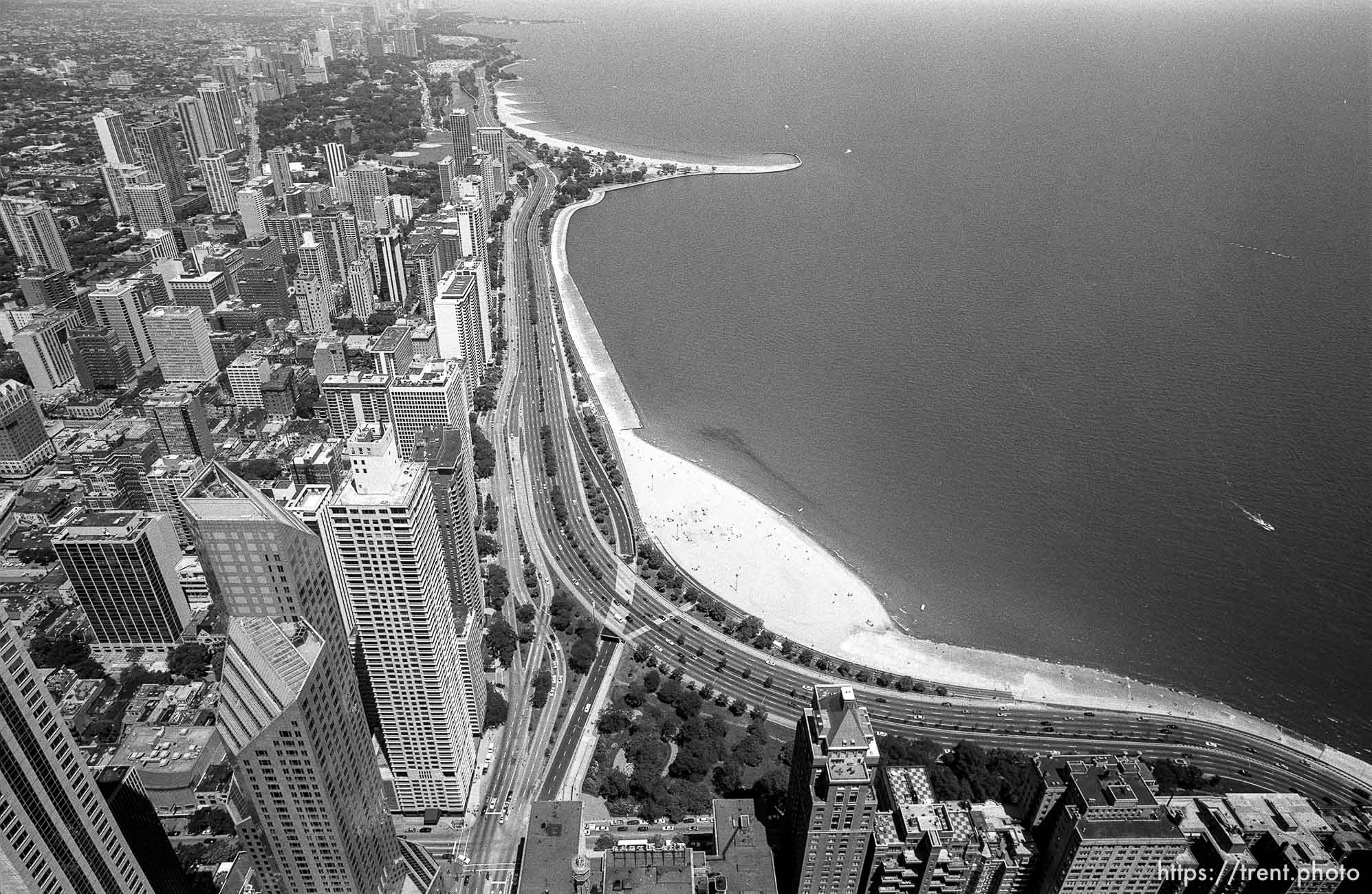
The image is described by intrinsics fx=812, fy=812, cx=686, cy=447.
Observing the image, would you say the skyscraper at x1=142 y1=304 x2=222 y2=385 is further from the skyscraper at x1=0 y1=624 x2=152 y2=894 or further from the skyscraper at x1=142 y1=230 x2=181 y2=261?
the skyscraper at x1=0 y1=624 x2=152 y2=894

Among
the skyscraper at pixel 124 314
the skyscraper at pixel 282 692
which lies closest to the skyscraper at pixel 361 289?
the skyscraper at pixel 124 314

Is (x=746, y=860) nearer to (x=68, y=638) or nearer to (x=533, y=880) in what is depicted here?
(x=533, y=880)

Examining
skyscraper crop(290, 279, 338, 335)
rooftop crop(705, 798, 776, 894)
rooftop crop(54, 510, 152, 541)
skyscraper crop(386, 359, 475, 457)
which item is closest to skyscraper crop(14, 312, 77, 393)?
skyscraper crop(290, 279, 338, 335)

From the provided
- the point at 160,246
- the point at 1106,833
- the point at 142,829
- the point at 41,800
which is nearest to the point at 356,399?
the point at 142,829

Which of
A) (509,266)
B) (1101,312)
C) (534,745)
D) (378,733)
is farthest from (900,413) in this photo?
(509,266)

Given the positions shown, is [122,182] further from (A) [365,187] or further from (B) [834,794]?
(B) [834,794]
